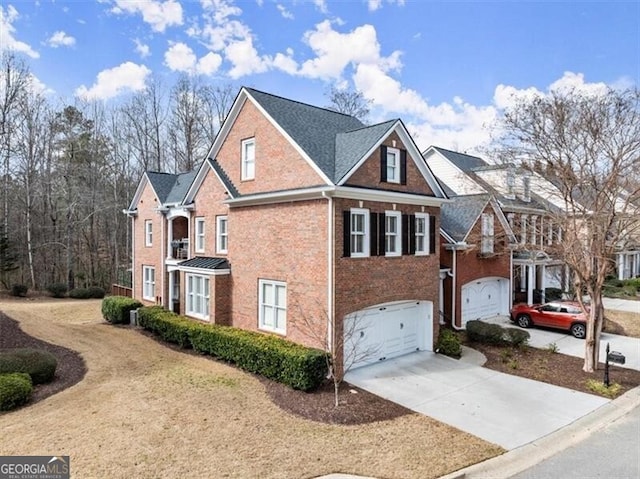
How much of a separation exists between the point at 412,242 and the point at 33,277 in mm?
31720

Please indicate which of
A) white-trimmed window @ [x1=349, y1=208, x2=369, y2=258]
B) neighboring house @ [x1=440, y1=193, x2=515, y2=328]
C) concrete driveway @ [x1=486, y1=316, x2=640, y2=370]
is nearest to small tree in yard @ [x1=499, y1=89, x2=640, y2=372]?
concrete driveway @ [x1=486, y1=316, x2=640, y2=370]

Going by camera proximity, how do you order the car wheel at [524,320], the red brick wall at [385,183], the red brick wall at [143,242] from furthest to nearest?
the red brick wall at [143,242], the car wheel at [524,320], the red brick wall at [385,183]

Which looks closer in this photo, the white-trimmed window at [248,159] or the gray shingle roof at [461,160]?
the white-trimmed window at [248,159]

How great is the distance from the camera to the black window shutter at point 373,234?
13516mm

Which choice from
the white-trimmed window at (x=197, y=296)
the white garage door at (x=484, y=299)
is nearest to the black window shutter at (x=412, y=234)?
the white garage door at (x=484, y=299)

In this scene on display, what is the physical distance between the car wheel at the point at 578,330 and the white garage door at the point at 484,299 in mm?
4194

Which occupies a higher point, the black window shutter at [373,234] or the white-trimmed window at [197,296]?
the black window shutter at [373,234]

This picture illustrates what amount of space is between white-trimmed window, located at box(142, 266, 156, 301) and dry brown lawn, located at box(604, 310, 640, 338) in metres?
24.6

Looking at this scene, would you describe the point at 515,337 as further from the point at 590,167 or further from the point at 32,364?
the point at 32,364

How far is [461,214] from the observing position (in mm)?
20953

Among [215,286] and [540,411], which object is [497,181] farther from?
[215,286]

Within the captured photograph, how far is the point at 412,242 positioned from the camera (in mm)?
14953

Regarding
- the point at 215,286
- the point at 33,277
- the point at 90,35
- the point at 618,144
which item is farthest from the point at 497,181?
the point at 33,277

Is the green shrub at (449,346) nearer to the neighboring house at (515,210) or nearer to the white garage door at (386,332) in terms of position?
the white garage door at (386,332)
